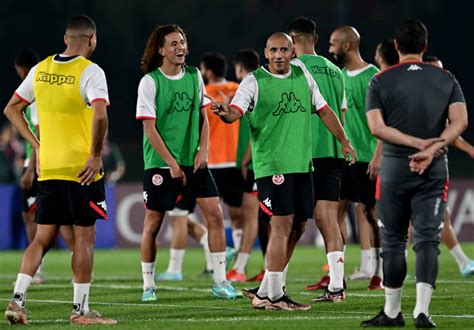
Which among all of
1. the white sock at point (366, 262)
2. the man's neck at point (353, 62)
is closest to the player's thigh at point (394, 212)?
the man's neck at point (353, 62)

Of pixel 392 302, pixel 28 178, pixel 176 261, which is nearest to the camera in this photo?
pixel 392 302

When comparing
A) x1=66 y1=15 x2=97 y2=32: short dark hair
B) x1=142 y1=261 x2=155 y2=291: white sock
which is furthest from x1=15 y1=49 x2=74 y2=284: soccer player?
x1=66 y1=15 x2=97 y2=32: short dark hair

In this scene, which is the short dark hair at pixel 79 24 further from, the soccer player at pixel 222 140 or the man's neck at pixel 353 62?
the soccer player at pixel 222 140

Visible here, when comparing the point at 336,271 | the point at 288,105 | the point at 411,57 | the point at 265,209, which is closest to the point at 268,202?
the point at 265,209

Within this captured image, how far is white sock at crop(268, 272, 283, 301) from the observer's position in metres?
10.6

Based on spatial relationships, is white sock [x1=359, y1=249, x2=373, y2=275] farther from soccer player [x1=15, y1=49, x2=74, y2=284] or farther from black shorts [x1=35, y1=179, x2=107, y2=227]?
black shorts [x1=35, y1=179, x2=107, y2=227]

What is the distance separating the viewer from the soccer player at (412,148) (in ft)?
29.5

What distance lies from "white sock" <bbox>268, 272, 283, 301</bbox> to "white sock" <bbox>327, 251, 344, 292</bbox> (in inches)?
39.2

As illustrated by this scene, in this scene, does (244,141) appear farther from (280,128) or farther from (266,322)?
(266,322)

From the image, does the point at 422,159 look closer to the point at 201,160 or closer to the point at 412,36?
the point at 412,36

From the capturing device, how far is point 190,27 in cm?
3888

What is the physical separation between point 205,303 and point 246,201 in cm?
410

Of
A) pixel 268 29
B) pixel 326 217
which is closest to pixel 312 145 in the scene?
pixel 326 217

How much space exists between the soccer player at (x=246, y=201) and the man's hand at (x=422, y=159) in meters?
5.30
